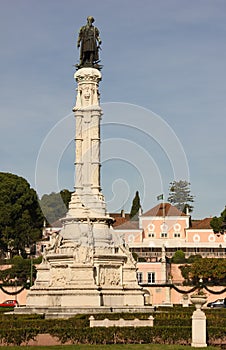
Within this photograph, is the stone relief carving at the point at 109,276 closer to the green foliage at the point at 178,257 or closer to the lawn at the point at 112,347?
the lawn at the point at 112,347

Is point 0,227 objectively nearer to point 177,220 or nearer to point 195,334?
point 177,220

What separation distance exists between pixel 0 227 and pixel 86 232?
1343 inches

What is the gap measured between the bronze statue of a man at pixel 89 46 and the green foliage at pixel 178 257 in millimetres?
30053

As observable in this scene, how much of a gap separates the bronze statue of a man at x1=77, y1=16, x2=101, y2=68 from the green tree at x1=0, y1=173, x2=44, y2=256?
31.4m

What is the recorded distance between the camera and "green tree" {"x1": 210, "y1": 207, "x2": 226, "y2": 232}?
83.5 metres

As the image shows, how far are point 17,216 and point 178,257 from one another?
702 inches

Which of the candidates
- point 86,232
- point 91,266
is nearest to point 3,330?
point 91,266

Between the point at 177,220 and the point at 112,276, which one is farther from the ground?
the point at 177,220

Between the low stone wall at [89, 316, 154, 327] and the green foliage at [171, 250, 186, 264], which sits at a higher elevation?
the green foliage at [171, 250, 186, 264]

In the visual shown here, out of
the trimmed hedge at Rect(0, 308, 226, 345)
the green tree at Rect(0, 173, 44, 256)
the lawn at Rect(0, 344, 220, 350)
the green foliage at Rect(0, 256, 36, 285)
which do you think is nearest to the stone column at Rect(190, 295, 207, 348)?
the lawn at Rect(0, 344, 220, 350)

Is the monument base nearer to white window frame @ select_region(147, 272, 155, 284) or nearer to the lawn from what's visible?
the lawn

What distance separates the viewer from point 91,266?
41.7 m

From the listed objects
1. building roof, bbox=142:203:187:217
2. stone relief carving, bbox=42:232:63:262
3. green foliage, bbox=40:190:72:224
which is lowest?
stone relief carving, bbox=42:232:63:262

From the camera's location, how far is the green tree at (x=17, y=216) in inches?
3044
